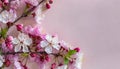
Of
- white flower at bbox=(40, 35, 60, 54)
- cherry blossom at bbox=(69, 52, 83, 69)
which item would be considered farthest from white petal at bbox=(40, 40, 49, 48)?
cherry blossom at bbox=(69, 52, 83, 69)

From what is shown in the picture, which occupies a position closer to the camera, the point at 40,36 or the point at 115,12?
the point at 40,36

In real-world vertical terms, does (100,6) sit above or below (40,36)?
above

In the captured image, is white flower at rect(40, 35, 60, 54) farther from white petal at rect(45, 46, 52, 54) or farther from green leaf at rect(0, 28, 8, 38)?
green leaf at rect(0, 28, 8, 38)

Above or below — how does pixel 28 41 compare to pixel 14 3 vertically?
below

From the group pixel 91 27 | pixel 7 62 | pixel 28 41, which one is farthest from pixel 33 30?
pixel 91 27

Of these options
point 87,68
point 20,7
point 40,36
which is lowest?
point 87,68

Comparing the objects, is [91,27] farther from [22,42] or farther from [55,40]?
[22,42]

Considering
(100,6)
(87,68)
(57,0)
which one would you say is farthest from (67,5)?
(87,68)

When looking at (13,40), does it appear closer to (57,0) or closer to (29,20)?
(29,20)
